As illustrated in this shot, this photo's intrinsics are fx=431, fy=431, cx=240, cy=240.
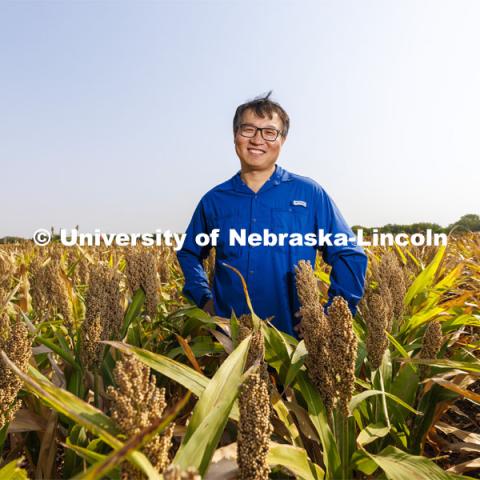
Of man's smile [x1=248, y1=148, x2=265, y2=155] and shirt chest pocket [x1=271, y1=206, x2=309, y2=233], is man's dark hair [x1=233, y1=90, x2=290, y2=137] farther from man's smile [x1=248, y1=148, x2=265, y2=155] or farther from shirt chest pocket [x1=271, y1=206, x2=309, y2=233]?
shirt chest pocket [x1=271, y1=206, x2=309, y2=233]

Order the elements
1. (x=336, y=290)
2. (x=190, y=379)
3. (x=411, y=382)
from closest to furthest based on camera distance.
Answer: (x=190, y=379), (x=411, y=382), (x=336, y=290)

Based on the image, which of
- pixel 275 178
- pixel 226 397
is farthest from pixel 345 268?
pixel 226 397

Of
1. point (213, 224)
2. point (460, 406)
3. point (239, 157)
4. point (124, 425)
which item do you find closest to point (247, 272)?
point (213, 224)

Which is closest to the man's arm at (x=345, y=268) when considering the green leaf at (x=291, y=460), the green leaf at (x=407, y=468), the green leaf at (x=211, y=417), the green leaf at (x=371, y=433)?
the green leaf at (x=371, y=433)

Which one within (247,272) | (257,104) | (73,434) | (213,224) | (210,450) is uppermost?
(257,104)

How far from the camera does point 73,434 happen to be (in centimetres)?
148

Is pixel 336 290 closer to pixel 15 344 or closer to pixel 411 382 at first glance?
pixel 411 382

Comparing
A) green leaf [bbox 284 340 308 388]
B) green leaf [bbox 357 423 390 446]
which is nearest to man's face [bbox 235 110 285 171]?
green leaf [bbox 284 340 308 388]

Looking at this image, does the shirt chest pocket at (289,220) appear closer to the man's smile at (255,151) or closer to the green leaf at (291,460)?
the man's smile at (255,151)

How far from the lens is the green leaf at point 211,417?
98 centimetres

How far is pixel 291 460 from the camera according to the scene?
1279 mm

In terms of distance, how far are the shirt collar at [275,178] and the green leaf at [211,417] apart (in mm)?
1849

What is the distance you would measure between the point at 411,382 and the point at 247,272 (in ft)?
4.01

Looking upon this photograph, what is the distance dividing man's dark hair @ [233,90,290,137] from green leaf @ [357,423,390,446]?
189cm
